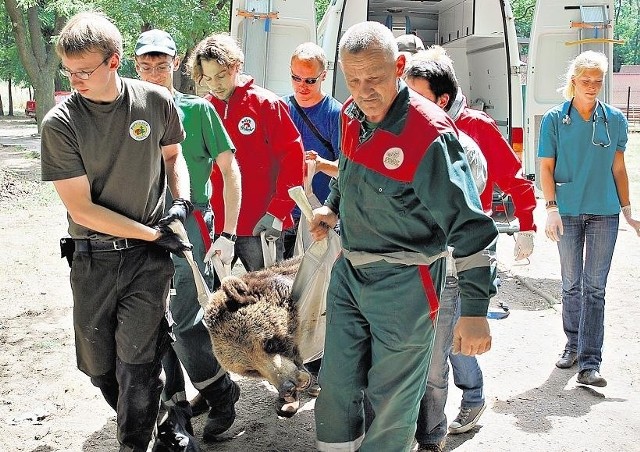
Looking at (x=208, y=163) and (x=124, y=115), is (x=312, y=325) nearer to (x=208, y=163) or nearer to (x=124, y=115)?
(x=208, y=163)

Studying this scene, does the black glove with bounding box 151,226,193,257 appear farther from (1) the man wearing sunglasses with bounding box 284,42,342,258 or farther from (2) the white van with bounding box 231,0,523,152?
(2) the white van with bounding box 231,0,523,152

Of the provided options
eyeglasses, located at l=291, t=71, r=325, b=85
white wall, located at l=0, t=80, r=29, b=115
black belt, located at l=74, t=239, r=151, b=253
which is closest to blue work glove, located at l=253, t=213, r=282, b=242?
eyeglasses, located at l=291, t=71, r=325, b=85

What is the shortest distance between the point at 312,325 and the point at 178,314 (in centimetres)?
78

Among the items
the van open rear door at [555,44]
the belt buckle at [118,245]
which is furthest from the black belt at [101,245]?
the van open rear door at [555,44]

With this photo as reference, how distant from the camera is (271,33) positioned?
7.76 m

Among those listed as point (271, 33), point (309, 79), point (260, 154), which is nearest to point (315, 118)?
point (309, 79)

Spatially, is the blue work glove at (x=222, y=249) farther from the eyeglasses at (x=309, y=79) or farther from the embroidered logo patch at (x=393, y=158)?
the embroidered logo patch at (x=393, y=158)

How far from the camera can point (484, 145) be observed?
4125mm

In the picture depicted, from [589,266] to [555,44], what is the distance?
3832 millimetres

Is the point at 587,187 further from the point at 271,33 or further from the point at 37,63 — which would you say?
the point at 37,63

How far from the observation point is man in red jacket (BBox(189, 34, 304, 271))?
4.57 metres

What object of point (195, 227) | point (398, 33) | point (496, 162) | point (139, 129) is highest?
point (398, 33)

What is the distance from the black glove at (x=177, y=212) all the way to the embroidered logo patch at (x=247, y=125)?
4.01 feet

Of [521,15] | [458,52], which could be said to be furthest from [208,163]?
[521,15]
